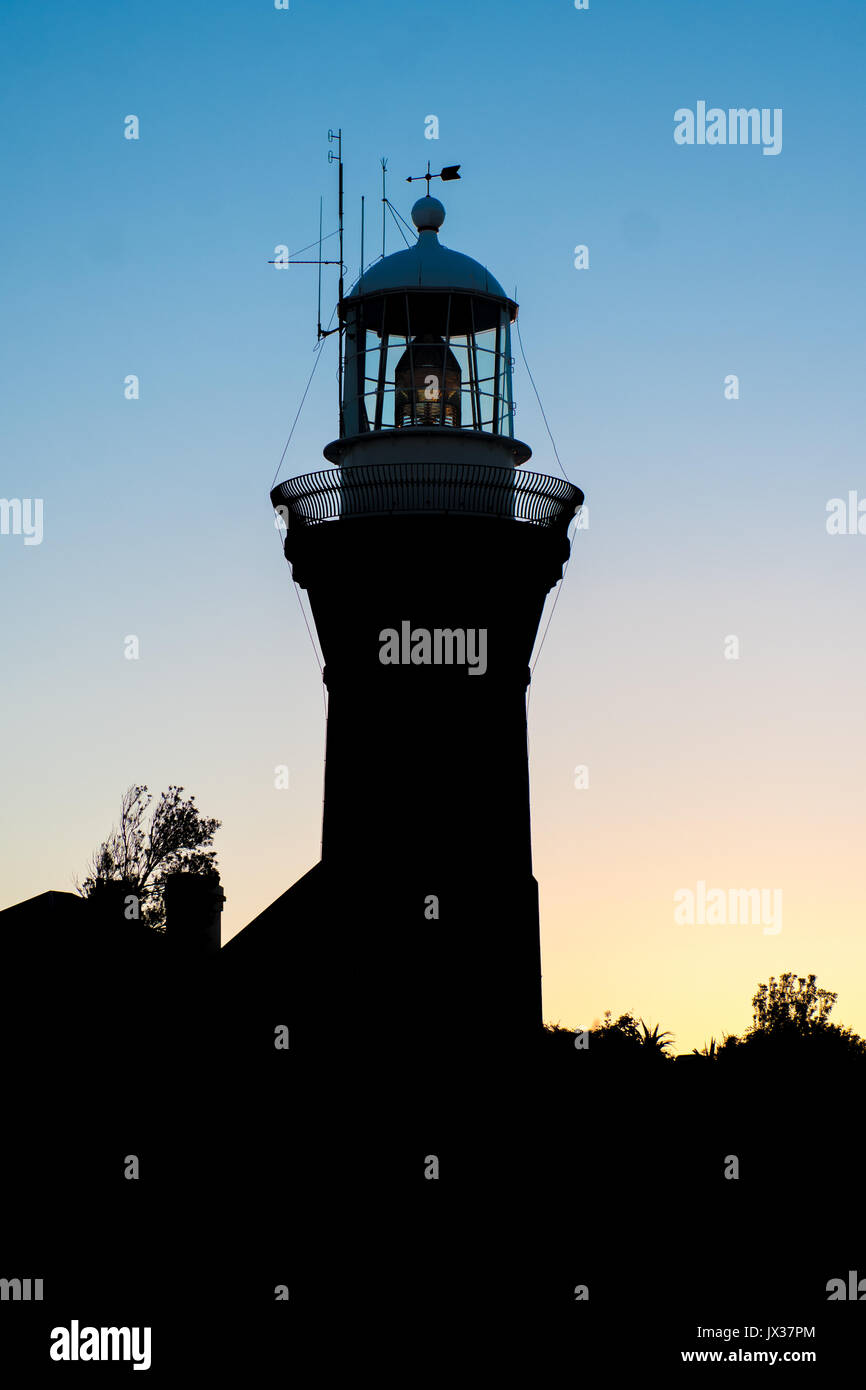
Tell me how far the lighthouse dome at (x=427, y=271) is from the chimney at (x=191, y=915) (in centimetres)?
1040

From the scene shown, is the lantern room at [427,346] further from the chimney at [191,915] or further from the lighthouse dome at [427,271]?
the chimney at [191,915]

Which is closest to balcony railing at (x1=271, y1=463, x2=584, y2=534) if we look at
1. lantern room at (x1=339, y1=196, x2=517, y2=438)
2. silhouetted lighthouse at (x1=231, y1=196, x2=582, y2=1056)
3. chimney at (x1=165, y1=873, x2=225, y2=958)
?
silhouetted lighthouse at (x1=231, y1=196, x2=582, y2=1056)

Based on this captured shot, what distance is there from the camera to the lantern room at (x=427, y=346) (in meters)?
28.1

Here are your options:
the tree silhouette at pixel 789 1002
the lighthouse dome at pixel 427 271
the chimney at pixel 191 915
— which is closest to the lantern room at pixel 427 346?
the lighthouse dome at pixel 427 271

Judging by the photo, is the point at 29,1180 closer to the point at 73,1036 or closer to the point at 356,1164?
the point at 73,1036

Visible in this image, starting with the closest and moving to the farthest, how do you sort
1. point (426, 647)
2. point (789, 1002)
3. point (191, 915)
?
1. point (426, 647)
2. point (191, 915)
3. point (789, 1002)

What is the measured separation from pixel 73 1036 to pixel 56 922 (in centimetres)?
349

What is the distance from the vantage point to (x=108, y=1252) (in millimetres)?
25859

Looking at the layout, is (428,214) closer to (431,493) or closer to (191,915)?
(431,493)

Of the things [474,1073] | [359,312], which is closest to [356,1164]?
[474,1073]

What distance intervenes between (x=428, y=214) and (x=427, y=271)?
1318 mm

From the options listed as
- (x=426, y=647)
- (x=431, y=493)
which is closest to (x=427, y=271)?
(x=431, y=493)

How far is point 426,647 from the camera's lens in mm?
27719

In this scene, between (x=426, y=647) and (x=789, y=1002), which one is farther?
(x=789, y=1002)
